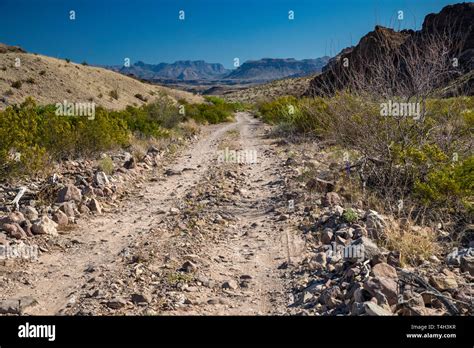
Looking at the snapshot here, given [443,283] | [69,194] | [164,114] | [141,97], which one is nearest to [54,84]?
[141,97]

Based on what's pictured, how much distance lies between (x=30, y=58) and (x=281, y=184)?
3108 cm

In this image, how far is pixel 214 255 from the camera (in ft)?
16.3

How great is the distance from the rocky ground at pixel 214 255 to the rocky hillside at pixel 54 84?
58.4ft

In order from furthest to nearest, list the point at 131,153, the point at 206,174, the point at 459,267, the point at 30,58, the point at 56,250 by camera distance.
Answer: the point at 30,58 < the point at 131,153 < the point at 206,174 < the point at 56,250 < the point at 459,267

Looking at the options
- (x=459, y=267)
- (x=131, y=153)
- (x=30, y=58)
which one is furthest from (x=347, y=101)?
(x=30, y=58)

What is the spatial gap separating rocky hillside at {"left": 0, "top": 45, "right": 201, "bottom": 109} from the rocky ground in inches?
700

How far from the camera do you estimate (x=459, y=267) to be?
412 cm

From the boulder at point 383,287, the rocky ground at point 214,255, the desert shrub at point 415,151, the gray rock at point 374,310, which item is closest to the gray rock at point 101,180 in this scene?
the rocky ground at point 214,255

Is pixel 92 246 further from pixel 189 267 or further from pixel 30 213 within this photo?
pixel 189 267

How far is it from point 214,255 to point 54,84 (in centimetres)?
2897

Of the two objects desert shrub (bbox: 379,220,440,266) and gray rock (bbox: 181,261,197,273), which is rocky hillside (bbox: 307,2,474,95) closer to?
desert shrub (bbox: 379,220,440,266)

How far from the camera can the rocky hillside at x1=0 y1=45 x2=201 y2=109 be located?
26.3 metres

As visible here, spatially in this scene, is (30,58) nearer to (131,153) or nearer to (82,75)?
(82,75)

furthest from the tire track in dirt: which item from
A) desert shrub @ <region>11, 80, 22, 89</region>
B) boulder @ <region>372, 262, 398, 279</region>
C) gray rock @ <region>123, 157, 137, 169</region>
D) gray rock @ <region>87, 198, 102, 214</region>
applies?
desert shrub @ <region>11, 80, 22, 89</region>
